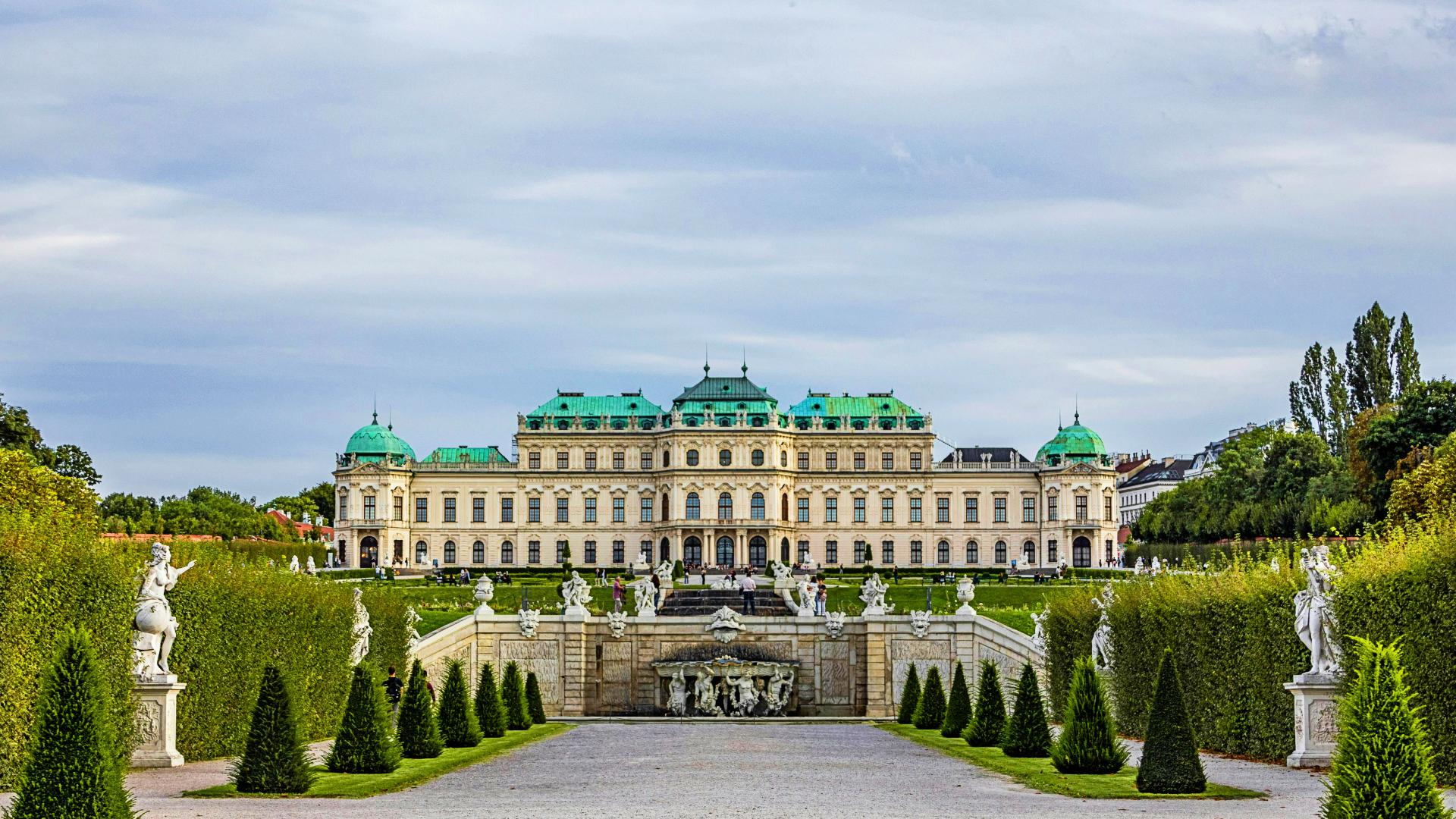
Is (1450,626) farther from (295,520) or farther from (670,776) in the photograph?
(295,520)

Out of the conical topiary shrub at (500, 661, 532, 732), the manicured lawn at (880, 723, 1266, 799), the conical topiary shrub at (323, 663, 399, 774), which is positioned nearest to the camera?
the manicured lawn at (880, 723, 1266, 799)

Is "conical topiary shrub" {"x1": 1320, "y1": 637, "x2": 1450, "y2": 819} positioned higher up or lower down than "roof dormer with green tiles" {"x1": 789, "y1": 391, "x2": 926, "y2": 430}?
lower down

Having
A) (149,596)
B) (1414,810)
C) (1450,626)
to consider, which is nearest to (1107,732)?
(1450,626)

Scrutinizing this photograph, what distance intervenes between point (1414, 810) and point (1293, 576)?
1212cm

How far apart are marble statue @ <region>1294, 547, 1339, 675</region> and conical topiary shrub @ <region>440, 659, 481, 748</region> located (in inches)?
480

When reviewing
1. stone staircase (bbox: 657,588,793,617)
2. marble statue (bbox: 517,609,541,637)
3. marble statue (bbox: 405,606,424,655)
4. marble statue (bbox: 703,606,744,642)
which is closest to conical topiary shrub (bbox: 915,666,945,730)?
marble statue (bbox: 405,606,424,655)

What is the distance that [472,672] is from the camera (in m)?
47.8

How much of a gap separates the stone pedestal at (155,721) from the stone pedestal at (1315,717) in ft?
44.1

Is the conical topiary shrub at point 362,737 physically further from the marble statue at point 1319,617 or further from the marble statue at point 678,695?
the marble statue at point 678,695

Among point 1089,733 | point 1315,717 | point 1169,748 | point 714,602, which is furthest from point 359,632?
point 714,602

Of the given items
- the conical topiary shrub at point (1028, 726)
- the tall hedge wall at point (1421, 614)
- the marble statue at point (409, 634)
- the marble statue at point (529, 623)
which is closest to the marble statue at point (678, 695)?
the marble statue at point (529, 623)

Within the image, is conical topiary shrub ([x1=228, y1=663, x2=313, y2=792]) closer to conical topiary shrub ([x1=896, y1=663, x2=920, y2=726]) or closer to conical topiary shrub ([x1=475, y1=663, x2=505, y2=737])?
conical topiary shrub ([x1=475, y1=663, x2=505, y2=737])

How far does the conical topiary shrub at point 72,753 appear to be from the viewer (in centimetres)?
1395

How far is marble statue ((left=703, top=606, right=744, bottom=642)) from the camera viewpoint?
162 ft
